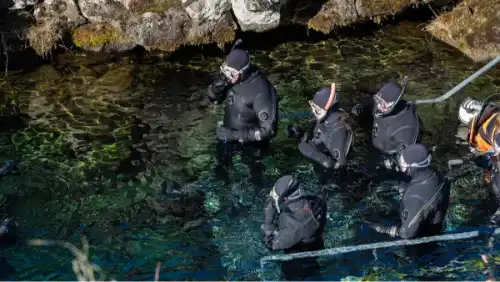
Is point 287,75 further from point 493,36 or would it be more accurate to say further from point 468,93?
point 493,36

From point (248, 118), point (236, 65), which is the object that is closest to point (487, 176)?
point (248, 118)

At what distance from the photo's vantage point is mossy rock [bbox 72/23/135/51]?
1248 centimetres

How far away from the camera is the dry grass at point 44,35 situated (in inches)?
477

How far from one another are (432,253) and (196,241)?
291cm

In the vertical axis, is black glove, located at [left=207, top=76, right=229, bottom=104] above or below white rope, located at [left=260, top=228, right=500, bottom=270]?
above

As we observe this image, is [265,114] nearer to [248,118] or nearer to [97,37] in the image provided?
[248,118]

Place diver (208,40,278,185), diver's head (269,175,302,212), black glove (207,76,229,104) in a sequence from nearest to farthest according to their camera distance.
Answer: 1. diver's head (269,175,302,212)
2. diver (208,40,278,185)
3. black glove (207,76,229,104)

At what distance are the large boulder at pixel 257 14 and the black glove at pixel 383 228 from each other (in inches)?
222

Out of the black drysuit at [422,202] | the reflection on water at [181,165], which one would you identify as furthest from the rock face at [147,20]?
the black drysuit at [422,202]

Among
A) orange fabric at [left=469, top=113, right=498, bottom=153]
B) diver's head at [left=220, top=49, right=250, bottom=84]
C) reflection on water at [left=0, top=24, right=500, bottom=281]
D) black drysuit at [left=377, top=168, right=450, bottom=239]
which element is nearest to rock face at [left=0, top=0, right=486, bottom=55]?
reflection on water at [left=0, top=24, right=500, bottom=281]

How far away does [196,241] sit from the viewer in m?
8.20

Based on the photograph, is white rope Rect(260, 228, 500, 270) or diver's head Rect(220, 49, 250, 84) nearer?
white rope Rect(260, 228, 500, 270)

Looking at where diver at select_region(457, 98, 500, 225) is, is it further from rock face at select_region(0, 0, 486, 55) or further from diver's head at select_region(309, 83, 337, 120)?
rock face at select_region(0, 0, 486, 55)

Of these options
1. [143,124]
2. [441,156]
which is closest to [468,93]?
[441,156]
